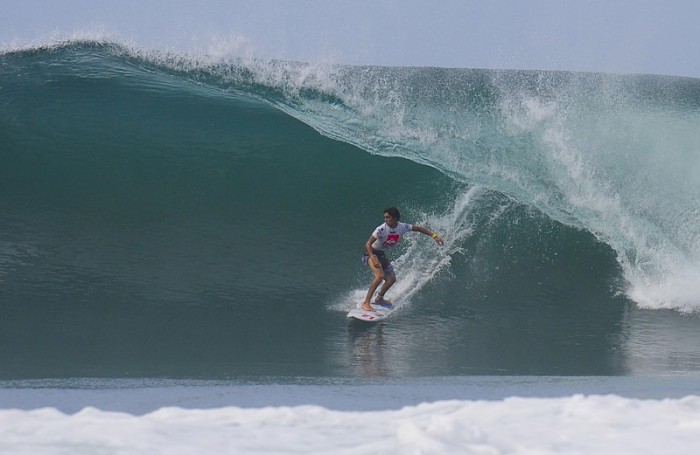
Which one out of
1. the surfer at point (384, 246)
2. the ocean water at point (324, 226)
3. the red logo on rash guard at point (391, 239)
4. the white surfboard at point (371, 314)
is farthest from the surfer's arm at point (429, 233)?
the white surfboard at point (371, 314)

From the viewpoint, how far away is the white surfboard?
8.30 metres

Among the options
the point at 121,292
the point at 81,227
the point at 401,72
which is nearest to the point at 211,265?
the point at 121,292

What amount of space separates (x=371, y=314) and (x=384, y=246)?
87 cm

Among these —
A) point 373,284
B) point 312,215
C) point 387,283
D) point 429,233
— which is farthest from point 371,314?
point 312,215

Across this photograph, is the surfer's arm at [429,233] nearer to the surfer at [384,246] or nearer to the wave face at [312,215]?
the surfer at [384,246]

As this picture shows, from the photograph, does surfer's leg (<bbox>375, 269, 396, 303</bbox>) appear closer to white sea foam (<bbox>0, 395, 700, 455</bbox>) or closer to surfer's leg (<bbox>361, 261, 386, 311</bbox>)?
surfer's leg (<bbox>361, 261, 386, 311</bbox>)

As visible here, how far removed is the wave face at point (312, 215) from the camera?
7461 millimetres

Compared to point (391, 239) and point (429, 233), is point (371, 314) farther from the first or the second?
point (429, 233)

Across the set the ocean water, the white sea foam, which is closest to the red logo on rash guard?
the ocean water

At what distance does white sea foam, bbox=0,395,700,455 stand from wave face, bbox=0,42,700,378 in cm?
188

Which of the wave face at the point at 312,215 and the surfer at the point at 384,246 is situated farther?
the surfer at the point at 384,246

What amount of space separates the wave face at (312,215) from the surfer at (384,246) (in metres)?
0.30

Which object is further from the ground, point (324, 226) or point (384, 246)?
point (324, 226)

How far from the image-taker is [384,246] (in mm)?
8883
